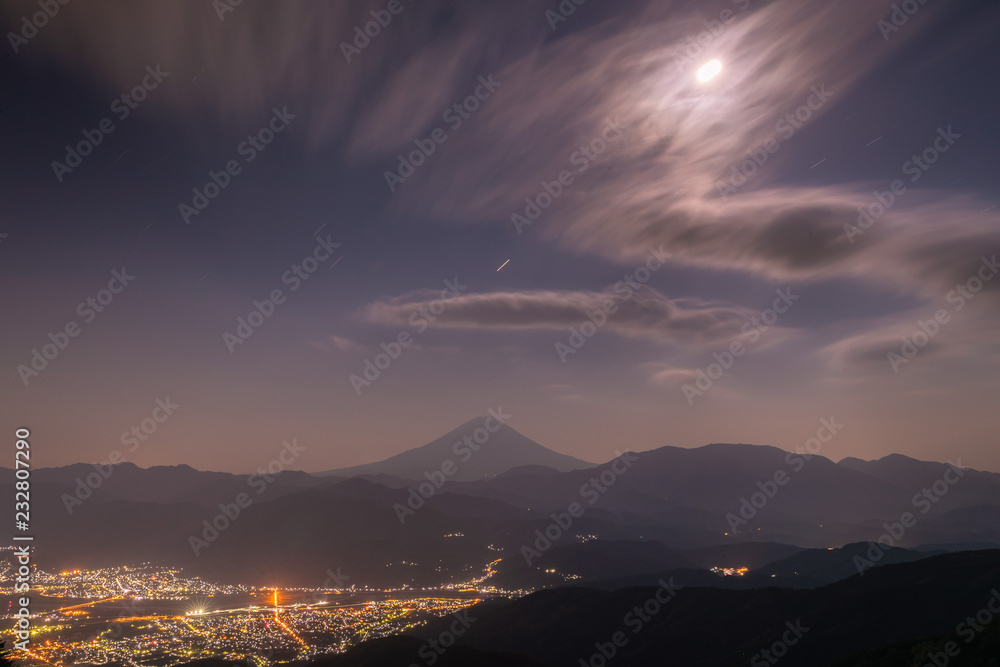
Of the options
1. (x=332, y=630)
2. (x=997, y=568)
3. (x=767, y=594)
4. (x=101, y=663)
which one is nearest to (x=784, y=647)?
(x=767, y=594)

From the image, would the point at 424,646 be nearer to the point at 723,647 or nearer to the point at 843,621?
the point at 723,647

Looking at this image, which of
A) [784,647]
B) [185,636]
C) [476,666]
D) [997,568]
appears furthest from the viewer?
[185,636]

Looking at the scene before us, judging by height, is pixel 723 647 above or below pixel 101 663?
below

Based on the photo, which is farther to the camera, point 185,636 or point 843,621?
point 185,636

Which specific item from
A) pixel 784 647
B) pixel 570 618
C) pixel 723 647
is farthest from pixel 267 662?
pixel 784 647

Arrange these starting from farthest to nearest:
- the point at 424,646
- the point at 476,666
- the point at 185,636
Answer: the point at 185,636, the point at 424,646, the point at 476,666

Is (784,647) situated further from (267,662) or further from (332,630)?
(332,630)

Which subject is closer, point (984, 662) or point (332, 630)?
point (984, 662)

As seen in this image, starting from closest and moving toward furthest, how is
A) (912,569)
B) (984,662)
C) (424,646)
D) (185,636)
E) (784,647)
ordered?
(984,662) < (784,647) < (424,646) < (912,569) < (185,636)

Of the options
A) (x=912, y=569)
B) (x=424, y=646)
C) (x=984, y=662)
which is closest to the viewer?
(x=984, y=662)
